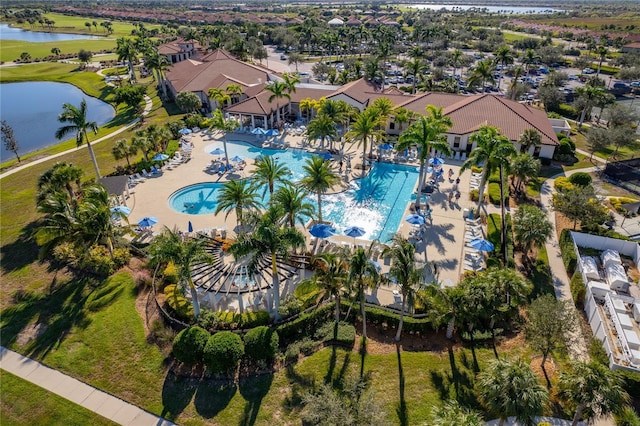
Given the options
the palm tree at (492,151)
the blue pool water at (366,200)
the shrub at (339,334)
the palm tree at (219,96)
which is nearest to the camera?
the shrub at (339,334)

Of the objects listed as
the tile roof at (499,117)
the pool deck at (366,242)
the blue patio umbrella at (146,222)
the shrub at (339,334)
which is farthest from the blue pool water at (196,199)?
the tile roof at (499,117)

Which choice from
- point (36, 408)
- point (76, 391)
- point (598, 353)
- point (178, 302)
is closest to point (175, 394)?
point (76, 391)

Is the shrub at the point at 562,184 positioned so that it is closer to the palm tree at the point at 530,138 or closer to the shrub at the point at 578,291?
the palm tree at the point at 530,138

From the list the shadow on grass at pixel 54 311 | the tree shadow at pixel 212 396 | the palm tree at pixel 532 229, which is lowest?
the shadow on grass at pixel 54 311

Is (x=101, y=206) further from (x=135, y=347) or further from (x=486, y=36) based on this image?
(x=486, y=36)

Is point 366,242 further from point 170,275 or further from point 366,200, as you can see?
point 170,275

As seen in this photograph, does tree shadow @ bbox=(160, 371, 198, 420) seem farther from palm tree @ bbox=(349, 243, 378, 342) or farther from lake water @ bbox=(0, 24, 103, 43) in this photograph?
lake water @ bbox=(0, 24, 103, 43)
